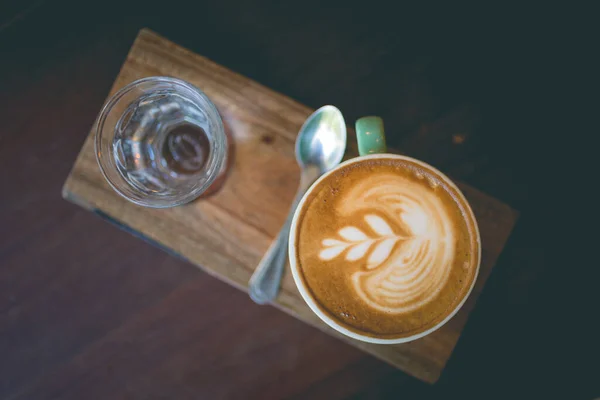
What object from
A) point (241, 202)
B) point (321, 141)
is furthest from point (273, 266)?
point (321, 141)

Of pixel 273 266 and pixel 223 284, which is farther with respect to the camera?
pixel 223 284

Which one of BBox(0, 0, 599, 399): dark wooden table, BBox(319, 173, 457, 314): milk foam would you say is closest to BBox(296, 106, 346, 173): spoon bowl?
BBox(319, 173, 457, 314): milk foam

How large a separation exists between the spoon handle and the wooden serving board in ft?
0.07

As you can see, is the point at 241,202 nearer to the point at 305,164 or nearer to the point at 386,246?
the point at 305,164

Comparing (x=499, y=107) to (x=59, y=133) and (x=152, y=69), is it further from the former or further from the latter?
(x=59, y=133)

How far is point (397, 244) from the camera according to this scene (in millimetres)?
618

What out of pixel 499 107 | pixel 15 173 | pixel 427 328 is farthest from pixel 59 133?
pixel 499 107

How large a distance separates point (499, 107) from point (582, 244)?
0.39 m

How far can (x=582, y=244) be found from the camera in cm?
101

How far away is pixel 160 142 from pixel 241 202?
0.63 ft

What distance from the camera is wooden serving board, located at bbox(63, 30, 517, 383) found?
2.36 feet

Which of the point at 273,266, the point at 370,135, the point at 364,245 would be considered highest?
the point at 370,135

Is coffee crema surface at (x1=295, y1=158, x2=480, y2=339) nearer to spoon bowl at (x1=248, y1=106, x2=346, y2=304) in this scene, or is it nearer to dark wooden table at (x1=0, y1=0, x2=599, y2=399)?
spoon bowl at (x1=248, y1=106, x2=346, y2=304)

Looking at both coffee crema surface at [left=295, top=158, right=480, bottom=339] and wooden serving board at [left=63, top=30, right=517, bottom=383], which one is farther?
wooden serving board at [left=63, top=30, right=517, bottom=383]
